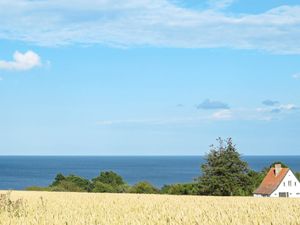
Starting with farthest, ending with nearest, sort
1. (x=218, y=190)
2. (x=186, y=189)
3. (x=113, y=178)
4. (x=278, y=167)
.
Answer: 1. (x=113, y=178)
2. (x=278, y=167)
3. (x=186, y=189)
4. (x=218, y=190)

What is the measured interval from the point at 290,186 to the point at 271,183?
15.2 ft

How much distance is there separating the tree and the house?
4815mm

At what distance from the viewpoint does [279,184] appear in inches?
3219

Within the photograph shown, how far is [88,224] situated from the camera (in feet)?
49.0

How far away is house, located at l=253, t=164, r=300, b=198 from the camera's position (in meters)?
79.8

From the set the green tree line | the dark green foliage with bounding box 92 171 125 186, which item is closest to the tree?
the green tree line

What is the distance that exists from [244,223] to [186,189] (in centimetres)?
6359

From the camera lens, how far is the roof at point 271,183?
78762 mm

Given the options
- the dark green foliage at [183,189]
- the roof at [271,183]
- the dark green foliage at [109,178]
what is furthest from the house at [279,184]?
the dark green foliage at [109,178]

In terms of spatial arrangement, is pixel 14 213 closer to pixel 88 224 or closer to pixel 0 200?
pixel 0 200

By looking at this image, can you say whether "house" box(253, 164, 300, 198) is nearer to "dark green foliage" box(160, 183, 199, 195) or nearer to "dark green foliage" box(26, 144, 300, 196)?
"dark green foliage" box(26, 144, 300, 196)

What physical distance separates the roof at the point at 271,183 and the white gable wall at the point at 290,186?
716mm

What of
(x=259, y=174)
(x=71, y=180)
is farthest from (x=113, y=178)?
(x=259, y=174)

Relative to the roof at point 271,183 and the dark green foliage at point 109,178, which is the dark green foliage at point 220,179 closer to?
the roof at point 271,183
